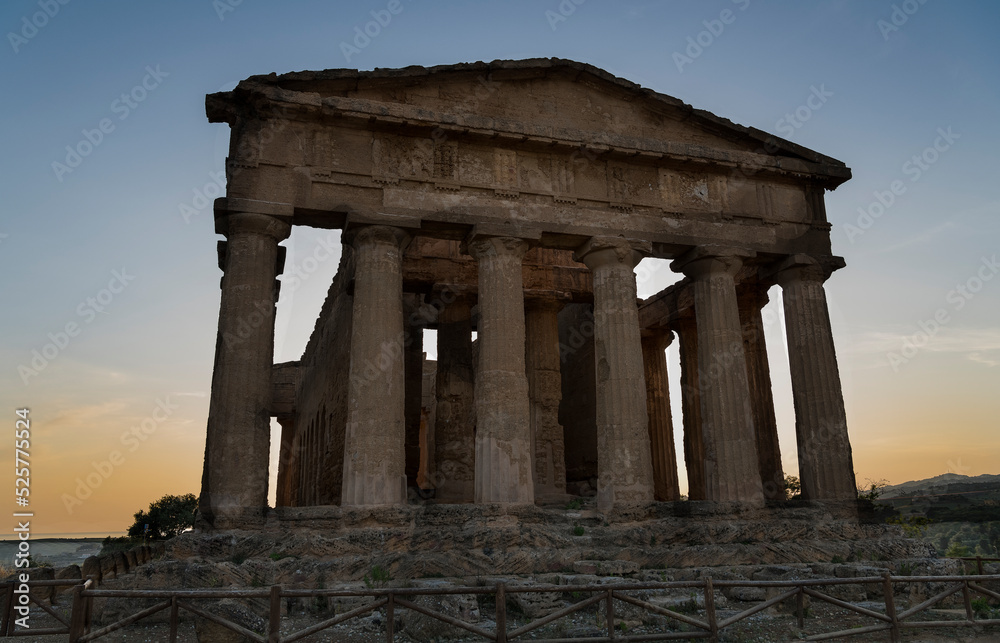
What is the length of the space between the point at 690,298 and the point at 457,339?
659cm

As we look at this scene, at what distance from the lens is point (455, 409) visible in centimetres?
1895

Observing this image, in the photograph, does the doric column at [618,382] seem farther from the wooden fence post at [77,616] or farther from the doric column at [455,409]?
the wooden fence post at [77,616]

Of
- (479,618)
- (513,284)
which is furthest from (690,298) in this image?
(479,618)

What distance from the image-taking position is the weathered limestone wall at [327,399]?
Answer: 774 inches

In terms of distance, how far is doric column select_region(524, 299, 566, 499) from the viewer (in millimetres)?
18922

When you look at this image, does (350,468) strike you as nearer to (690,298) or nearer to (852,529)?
(852,529)

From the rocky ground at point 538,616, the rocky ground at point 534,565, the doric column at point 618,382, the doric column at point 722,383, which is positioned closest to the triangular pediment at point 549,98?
the doric column at point 618,382

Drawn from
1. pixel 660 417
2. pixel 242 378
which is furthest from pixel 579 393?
pixel 242 378

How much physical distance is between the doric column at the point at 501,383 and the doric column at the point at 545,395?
5068mm

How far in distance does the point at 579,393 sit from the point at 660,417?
2.85 meters

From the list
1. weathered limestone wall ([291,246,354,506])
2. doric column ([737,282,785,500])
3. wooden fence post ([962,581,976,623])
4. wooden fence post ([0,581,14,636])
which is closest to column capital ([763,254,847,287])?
doric column ([737,282,785,500])

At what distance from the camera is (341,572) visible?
11398mm

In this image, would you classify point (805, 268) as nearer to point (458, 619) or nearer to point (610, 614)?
point (610, 614)

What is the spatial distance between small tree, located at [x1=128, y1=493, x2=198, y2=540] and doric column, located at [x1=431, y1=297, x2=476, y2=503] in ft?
67.5
